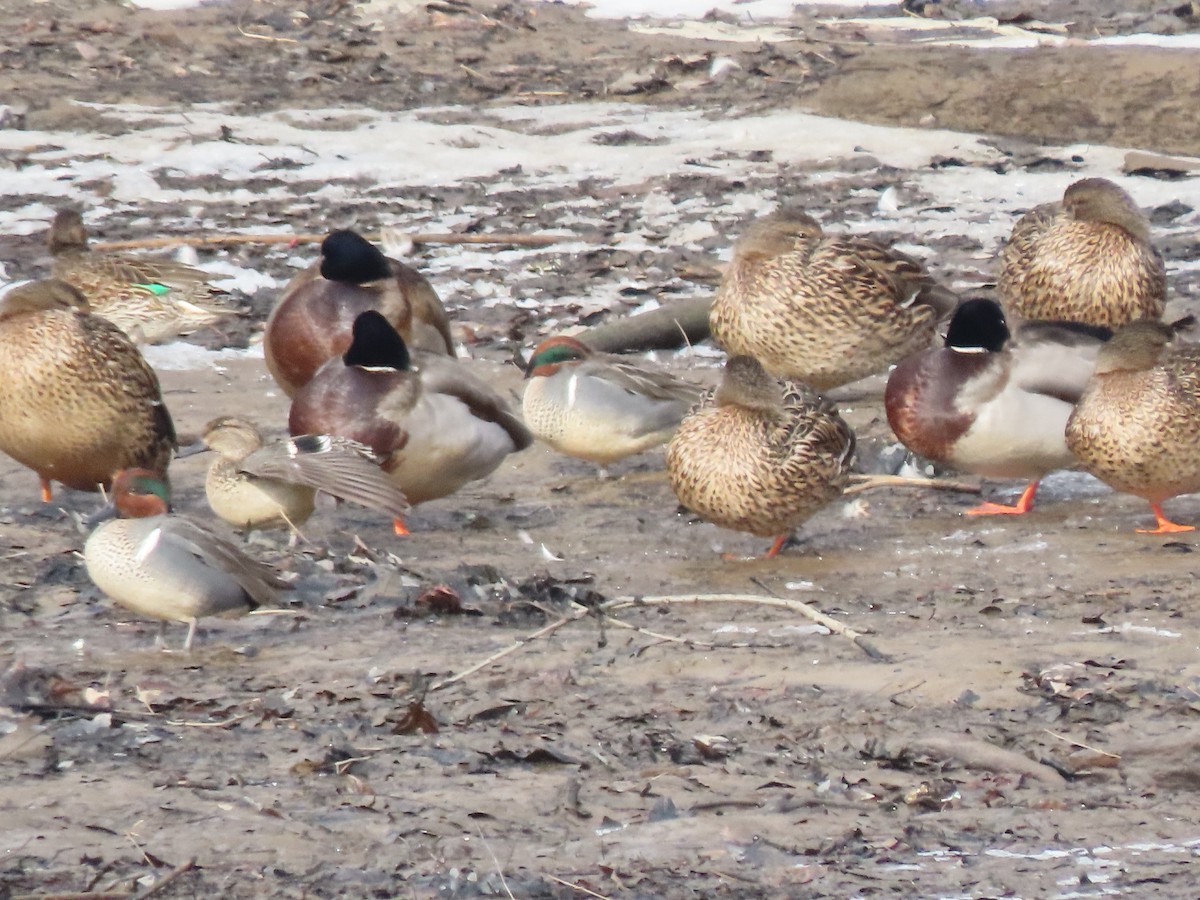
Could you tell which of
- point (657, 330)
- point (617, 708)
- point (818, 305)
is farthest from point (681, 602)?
point (657, 330)

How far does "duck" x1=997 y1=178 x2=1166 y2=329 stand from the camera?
27.0ft

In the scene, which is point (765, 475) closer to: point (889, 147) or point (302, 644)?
point (302, 644)

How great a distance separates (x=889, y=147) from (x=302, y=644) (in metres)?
7.90

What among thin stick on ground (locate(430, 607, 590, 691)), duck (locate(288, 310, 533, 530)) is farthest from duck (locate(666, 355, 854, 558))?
thin stick on ground (locate(430, 607, 590, 691))

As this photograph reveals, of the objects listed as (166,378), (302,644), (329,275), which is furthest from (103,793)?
(166,378)

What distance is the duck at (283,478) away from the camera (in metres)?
6.34

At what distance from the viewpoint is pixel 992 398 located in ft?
22.9

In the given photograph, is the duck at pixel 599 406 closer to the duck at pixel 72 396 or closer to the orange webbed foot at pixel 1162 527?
the duck at pixel 72 396

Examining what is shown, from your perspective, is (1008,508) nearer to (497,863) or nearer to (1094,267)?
(1094,267)

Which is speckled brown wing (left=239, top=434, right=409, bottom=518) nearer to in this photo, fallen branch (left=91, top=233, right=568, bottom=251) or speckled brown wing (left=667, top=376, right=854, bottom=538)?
speckled brown wing (left=667, top=376, right=854, bottom=538)

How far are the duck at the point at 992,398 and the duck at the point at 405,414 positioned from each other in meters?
1.47

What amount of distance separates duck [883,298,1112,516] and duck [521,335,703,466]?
87cm

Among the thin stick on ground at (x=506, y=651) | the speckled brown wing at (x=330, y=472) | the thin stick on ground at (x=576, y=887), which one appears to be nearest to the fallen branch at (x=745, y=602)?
the thin stick on ground at (x=506, y=651)

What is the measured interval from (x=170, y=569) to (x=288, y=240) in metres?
5.70
